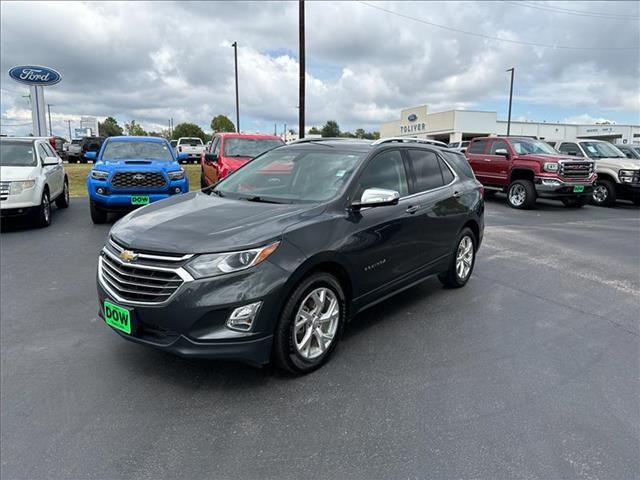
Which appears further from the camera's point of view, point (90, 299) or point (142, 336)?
point (90, 299)

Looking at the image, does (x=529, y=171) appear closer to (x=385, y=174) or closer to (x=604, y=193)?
(x=604, y=193)

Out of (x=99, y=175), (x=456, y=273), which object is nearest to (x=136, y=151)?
(x=99, y=175)

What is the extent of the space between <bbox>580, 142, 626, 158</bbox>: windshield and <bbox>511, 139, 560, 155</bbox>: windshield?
2.10m

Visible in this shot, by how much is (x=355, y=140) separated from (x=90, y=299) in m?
3.37

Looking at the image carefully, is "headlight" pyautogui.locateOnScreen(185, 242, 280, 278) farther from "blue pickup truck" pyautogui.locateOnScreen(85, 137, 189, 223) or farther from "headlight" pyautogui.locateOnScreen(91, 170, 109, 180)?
"headlight" pyautogui.locateOnScreen(91, 170, 109, 180)

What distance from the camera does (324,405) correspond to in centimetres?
315

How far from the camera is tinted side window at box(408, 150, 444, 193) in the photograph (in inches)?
195

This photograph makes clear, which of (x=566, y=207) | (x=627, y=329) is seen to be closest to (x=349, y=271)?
(x=627, y=329)

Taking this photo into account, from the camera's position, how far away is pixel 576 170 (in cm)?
1302

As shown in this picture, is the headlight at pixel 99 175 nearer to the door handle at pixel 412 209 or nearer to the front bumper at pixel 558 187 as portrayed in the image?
the door handle at pixel 412 209

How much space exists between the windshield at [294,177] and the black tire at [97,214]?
5.32 m

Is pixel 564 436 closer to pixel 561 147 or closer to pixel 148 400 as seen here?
pixel 148 400

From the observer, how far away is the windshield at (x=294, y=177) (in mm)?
4066

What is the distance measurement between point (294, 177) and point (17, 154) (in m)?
7.77
